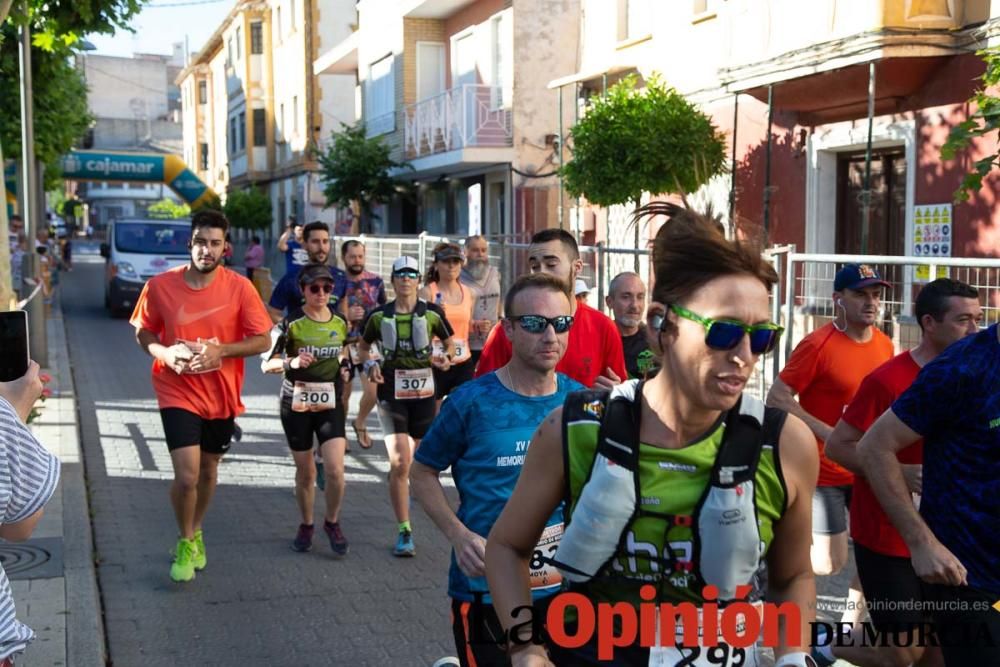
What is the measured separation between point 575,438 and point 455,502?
632 cm

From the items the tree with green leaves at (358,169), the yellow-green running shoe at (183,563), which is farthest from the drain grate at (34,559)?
the tree with green leaves at (358,169)

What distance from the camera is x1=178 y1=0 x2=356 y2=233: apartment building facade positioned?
42.9 metres

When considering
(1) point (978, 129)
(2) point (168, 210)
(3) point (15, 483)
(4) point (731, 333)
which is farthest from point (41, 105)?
(2) point (168, 210)

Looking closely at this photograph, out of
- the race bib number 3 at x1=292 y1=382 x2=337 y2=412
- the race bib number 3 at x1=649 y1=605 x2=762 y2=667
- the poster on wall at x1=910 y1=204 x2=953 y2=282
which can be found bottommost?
the race bib number 3 at x1=292 y1=382 x2=337 y2=412

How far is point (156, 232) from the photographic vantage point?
2573cm

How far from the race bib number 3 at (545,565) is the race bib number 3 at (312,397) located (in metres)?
4.03

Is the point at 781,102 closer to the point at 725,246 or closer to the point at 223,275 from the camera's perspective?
the point at 223,275

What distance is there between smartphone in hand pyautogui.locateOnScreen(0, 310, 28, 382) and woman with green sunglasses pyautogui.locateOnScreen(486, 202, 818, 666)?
1.31 meters

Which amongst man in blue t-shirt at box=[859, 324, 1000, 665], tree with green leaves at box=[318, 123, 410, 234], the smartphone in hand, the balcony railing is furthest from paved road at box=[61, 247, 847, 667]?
tree with green leaves at box=[318, 123, 410, 234]

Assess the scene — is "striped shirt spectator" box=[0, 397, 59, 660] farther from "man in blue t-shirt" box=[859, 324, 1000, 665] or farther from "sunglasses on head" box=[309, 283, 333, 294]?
"sunglasses on head" box=[309, 283, 333, 294]

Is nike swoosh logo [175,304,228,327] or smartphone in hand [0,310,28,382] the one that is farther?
nike swoosh logo [175,304,228,327]

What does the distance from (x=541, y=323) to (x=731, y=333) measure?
178cm

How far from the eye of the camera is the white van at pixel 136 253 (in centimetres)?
2492

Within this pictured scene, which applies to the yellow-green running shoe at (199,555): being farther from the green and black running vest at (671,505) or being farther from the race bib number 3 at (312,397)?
the green and black running vest at (671,505)
